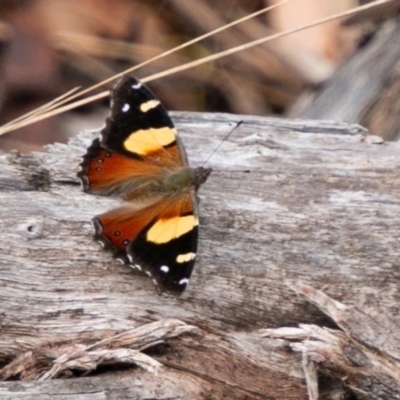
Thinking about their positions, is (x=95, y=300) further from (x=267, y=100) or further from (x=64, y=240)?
(x=267, y=100)

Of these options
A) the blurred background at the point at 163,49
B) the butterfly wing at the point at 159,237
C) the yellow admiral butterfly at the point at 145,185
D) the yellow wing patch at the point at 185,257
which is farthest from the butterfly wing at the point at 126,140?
the blurred background at the point at 163,49

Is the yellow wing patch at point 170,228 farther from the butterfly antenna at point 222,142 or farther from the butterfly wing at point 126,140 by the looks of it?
the butterfly antenna at point 222,142

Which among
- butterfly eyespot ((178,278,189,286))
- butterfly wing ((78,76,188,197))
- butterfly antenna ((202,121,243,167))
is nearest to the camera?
butterfly eyespot ((178,278,189,286))

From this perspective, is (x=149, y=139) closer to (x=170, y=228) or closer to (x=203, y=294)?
(x=170, y=228)

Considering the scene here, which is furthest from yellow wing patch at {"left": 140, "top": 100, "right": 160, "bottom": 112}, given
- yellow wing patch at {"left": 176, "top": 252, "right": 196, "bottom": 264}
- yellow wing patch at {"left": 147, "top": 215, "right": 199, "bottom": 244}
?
yellow wing patch at {"left": 176, "top": 252, "right": 196, "bottom": 264}

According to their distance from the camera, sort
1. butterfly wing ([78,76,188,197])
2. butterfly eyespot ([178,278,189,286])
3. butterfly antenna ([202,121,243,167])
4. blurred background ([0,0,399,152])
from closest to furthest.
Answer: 1. butterfly eyespot ([178,278,189,286])
2. butterfly wing ([78,76,188,197])
3. butterfly antenna ([202,121,243,167])
4. blurred background ([0,0,399,152])

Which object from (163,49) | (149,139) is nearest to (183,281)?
(149,139)

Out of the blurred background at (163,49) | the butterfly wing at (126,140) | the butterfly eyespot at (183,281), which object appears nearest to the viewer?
the butterfly eyespot at (183,281)

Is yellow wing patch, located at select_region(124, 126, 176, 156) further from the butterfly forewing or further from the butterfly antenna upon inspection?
the butterfly antenna
